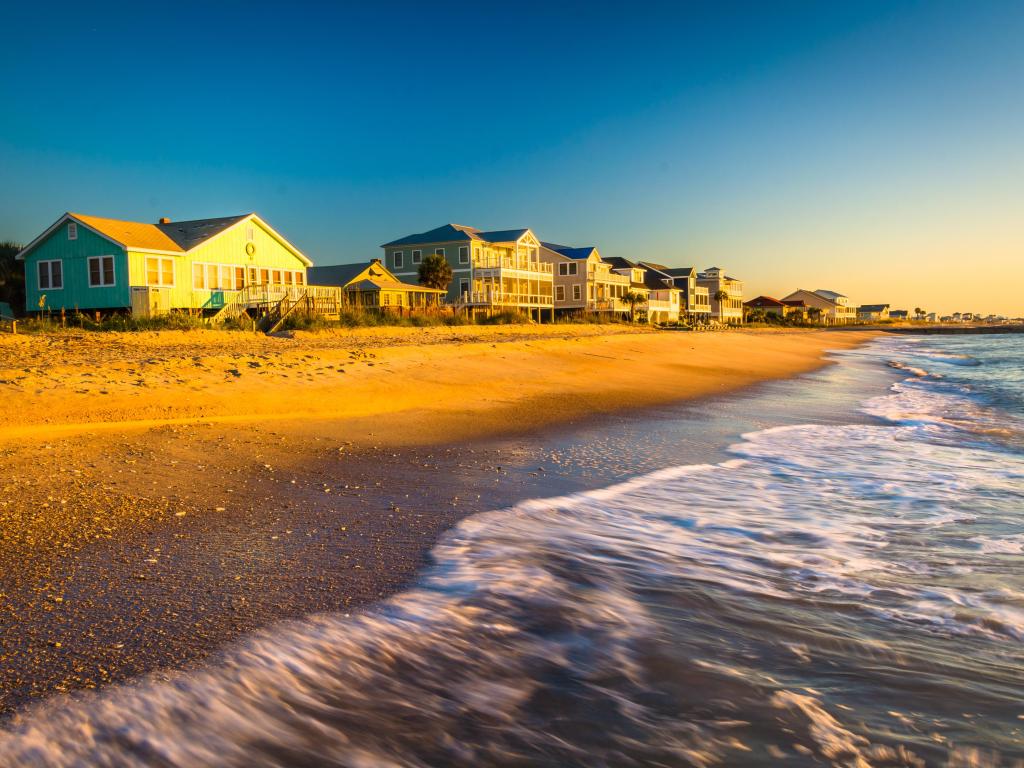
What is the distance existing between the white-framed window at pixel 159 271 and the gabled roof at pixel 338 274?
45.3 feet

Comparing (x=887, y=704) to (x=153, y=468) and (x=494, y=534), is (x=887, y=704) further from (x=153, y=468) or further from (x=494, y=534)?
(x=153, y=468)

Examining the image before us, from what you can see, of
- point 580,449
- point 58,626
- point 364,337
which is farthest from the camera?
point 364,337

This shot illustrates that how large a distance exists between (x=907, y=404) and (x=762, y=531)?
1302cm

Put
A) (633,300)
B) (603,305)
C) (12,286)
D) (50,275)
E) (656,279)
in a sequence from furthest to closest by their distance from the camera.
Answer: (656,279) < (633,300) < (603,305) < (12,286) < (50,275)

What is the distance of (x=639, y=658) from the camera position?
12.9 ft

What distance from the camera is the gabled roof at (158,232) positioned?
31.0 m

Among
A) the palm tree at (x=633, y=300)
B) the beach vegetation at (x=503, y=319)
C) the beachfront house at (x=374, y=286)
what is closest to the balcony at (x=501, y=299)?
the beachfront house at (x=374, y=286)

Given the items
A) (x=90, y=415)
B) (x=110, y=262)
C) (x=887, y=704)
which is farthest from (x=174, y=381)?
(x=110, y=262)

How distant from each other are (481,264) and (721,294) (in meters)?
60.7

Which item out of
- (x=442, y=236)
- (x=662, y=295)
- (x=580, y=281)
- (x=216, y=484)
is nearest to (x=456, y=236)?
(x=442, y=236)

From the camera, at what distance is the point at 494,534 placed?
5.90m

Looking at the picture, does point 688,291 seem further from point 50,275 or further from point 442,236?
point 50,275

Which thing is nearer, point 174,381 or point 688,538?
point 688,538

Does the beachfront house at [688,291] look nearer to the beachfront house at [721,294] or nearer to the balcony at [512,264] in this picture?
the beachfront house at [721,294]
